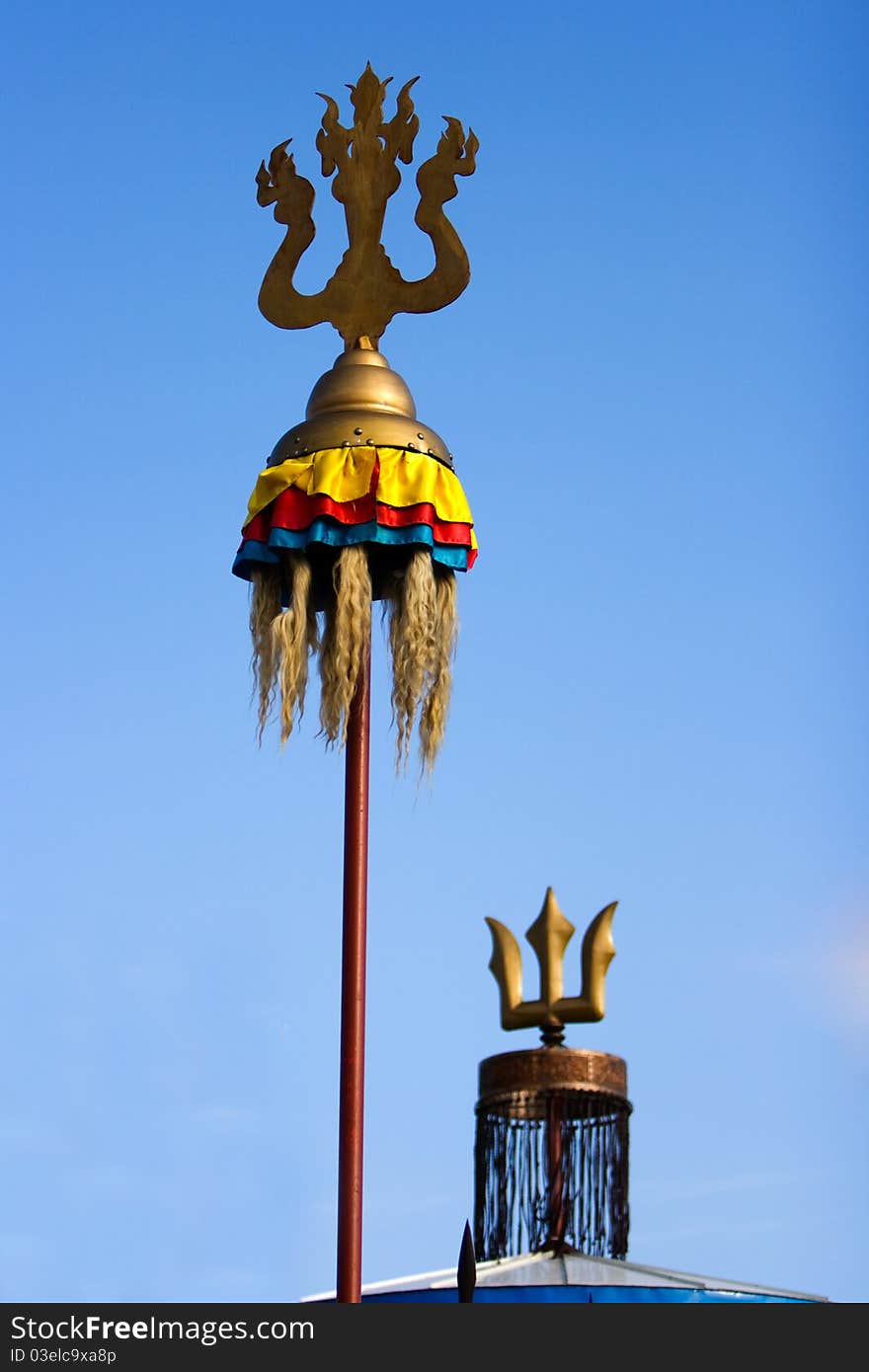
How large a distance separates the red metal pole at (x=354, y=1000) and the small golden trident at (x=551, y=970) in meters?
1.55

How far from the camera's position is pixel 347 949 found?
14992 millimetres

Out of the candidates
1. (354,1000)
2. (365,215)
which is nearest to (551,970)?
(354,1000)

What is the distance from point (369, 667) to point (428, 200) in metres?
3.34

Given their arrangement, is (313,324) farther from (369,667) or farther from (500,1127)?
(500,1127)

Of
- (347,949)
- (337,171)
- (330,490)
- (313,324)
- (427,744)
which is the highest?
(337,171)

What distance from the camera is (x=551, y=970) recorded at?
53.7 ft

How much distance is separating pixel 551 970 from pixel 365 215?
5207mm

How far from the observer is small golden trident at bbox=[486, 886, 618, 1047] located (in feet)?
53.2

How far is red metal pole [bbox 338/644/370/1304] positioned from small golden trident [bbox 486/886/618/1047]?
5.09 ft

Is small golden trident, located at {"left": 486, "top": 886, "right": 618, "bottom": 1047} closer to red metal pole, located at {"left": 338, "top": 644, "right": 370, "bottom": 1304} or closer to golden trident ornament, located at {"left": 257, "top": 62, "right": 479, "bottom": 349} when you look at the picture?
red metal pole, located at {"left": 338, "top": 644, "right": 370, "bottom": 1304}

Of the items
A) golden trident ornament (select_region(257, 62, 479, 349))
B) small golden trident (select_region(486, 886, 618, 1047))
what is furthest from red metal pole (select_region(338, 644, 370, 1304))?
golden trident ornament (select_region(257, 62, 479, 349))

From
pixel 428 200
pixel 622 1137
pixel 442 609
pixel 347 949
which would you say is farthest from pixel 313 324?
pixel 622 1137

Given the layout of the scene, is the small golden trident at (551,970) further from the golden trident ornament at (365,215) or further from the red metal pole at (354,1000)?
the golden trident ornament at (365,215)

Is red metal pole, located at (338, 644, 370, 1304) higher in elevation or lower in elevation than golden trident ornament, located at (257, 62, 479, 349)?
lower
